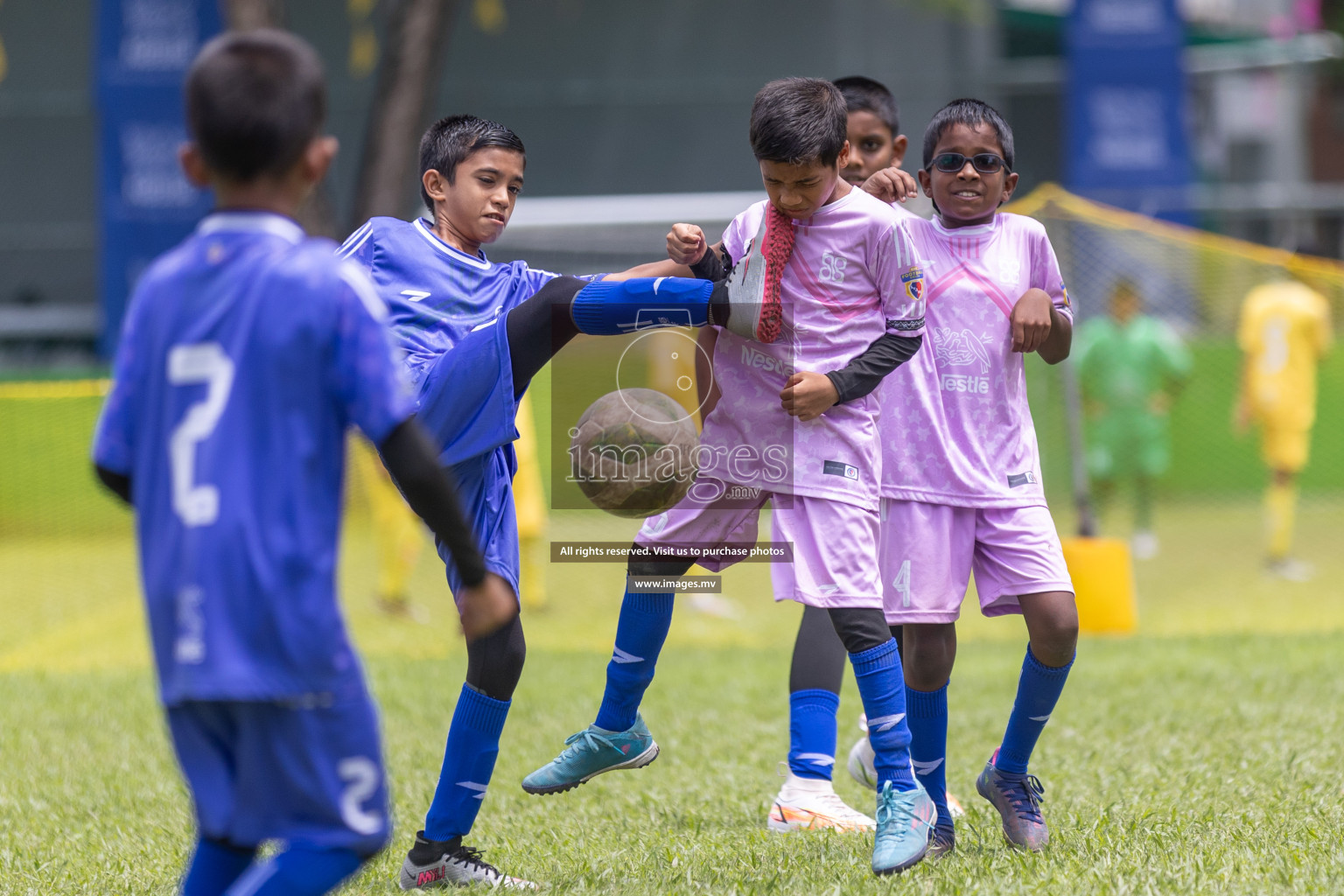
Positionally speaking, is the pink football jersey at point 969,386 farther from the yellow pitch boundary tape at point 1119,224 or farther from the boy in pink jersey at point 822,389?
the yellow pitch boundary tape at point 1119,224

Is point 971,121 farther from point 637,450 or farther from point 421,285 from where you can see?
point 421,285

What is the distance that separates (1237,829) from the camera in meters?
3.92

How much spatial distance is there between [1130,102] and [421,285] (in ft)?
37.4

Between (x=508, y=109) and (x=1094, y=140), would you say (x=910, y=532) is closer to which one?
(x=1094, y=140)

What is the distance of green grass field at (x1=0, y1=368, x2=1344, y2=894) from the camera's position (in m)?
3.75

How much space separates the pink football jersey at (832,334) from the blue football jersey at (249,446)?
4.87ft

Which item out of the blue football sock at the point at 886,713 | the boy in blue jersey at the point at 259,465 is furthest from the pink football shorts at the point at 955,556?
the boy in blue jersey at the point at 259,465

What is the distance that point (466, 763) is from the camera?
3750 mm

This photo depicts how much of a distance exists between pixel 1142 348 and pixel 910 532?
8993 mm

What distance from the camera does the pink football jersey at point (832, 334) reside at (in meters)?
3.63

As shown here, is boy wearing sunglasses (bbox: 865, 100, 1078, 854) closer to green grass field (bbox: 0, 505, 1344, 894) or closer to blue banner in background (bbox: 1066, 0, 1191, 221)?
green grass field (bbox: 0, 505, 1344, 894)

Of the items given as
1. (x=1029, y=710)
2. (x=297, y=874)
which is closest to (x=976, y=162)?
(x=1029, y=710)

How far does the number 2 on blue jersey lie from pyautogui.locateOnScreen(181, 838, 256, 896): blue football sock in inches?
24.1

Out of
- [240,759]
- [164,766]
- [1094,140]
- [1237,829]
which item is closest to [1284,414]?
[1094,140]
